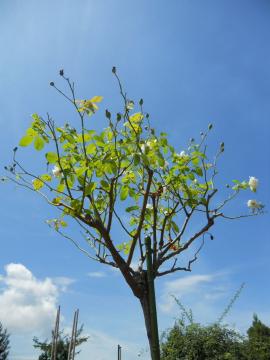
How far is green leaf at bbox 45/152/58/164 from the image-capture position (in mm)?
1804

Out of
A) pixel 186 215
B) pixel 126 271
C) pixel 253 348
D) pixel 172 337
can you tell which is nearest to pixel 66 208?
pixel 126 271

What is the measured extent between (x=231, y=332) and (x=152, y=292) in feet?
22.9

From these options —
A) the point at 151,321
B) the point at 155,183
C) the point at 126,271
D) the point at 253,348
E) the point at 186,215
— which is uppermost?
the point at 253,348

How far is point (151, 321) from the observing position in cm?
159

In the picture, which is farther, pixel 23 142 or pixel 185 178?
pixel 185 178

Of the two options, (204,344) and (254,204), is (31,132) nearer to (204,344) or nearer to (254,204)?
(254,204)

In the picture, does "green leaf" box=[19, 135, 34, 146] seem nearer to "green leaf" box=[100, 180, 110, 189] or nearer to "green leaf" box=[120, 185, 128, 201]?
"green leaf" box=[100, 180, 110, 189]

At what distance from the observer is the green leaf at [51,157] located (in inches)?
71.0

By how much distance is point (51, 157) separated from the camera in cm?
182

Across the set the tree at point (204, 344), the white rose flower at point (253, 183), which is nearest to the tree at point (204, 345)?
the tree at point (204, 344)

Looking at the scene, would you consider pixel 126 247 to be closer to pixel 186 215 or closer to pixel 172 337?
pixel 186 215

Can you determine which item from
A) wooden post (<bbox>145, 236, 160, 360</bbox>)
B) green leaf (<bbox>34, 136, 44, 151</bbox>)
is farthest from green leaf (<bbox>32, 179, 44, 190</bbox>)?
wooden post (<bbox>145, 236, 160, 360</bbox>)

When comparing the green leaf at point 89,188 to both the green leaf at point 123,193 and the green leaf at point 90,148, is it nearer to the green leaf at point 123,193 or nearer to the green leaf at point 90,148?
the green leaf at point 90,148

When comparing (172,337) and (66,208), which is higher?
(172,337)
